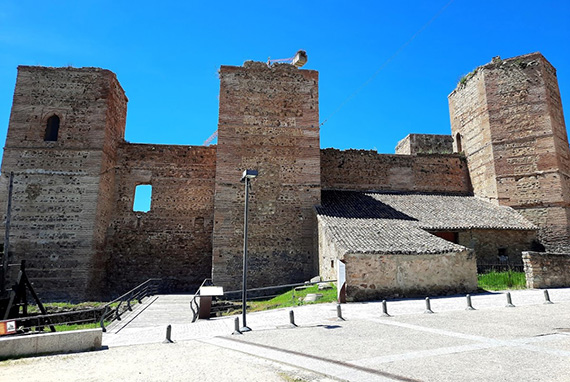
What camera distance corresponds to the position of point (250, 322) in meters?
9.50

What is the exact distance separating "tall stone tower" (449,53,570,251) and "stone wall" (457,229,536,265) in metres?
1.09

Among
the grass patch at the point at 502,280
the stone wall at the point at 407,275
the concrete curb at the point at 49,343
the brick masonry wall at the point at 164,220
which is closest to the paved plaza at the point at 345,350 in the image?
the concrete curb at the point at 49,343

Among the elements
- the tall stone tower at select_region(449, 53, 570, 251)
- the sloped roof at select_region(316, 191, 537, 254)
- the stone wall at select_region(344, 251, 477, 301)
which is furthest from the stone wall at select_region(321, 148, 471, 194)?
the stone wall at select_region(344, 251, 477, 301)

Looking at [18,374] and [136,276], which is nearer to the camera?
[18,374]

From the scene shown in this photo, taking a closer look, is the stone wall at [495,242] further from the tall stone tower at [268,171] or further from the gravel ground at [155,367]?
the gravel ground at [155,367]

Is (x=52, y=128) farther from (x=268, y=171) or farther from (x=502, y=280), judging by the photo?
(x=502, y=280)

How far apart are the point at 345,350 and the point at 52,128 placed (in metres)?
17.8

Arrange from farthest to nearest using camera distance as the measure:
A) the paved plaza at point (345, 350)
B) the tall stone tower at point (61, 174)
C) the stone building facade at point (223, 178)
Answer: the stone building facade at point (223, 178), the tall stone tower at point (61, 174), the paved plaza at point (345, 350)

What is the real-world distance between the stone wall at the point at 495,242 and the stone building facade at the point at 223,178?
7cm

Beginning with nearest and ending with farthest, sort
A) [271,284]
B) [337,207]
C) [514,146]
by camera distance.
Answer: [271,284] → [337,207] → [514,146]

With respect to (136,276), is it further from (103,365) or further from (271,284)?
(103,365)

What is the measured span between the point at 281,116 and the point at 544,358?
596 inches

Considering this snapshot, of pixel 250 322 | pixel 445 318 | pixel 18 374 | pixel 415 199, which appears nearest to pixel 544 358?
pixel 445 318

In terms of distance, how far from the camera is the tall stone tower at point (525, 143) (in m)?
17.9
